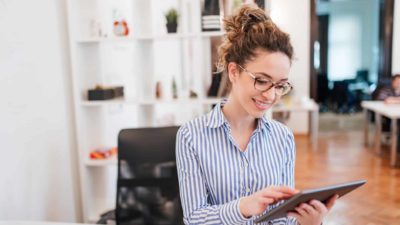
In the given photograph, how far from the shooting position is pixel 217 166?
1326mm

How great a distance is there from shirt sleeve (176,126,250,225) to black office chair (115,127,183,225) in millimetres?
608

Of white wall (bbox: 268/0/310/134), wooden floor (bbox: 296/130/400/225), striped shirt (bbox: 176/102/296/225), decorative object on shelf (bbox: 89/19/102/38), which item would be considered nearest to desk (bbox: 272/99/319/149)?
wooden floor (bbox: 296/130/400/225)

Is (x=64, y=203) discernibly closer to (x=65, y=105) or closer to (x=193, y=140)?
(x=65, y=105)

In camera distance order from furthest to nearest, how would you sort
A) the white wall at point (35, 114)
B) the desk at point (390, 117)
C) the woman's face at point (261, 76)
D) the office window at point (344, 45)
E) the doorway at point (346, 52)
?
1. the office window at point (344, 45)
2. the doorway at point (346, 52)
3. the desk at point (390, 117)
4. the white wall at point (35, 114)
5. the woman's face at point (261, 76)

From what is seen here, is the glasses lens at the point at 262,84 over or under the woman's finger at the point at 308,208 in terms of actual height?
over

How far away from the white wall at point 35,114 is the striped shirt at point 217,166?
1.15 m

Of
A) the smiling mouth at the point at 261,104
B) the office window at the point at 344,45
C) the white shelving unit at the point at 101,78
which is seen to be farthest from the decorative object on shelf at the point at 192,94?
the office window at the point at 344,45

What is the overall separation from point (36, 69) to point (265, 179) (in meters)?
1.60

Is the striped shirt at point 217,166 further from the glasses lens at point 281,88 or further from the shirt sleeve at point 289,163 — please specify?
the glasses lens at point 281,88

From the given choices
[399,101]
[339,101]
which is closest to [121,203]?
[399,101]

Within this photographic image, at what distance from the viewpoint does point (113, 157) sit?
8.93 ft

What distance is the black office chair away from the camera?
197cm

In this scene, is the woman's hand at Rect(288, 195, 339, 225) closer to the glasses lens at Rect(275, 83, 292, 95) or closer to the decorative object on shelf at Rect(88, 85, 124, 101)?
the glasses lens at Rect(275, 83, 292, 95)

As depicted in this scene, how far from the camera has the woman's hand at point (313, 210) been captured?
109 centimetres
